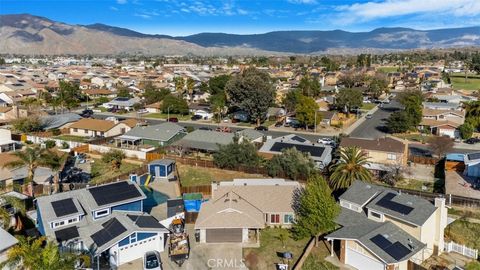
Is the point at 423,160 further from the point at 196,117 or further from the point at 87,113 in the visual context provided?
the point at 87,113

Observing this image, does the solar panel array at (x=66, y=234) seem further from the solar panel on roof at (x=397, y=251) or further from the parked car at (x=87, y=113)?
the parked car at (x=87, y=113)

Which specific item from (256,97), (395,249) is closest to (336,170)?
(395,249)

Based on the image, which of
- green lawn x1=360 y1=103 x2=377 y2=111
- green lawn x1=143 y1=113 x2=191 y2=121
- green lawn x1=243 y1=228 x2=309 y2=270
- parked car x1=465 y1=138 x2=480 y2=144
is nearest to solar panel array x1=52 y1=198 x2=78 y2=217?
green lawn x1=243 y1=228 x2=309 y2=270

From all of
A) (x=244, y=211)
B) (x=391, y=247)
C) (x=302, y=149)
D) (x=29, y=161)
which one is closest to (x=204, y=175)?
(x=302, y=149)

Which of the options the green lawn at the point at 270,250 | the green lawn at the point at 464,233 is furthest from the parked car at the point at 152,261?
the green lawn at the point at 464,233

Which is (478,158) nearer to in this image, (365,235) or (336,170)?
(336,170)

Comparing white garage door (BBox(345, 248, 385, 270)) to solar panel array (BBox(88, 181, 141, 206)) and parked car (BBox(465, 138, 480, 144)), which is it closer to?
solar panel array (BBox(88, 181, 141, 206))
